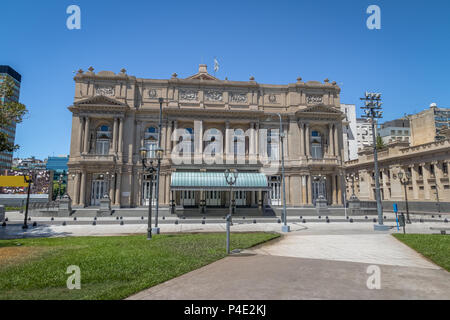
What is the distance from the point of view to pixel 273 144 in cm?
4172

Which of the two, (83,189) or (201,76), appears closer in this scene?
(83,189)

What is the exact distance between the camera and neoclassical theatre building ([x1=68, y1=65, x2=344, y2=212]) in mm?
37375

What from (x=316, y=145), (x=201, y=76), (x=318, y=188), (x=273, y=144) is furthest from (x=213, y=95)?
(x=318, y=188)

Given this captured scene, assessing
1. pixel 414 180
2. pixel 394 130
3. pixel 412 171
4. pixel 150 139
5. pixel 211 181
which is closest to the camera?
pixel 211 181

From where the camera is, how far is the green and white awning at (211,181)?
32.8 m

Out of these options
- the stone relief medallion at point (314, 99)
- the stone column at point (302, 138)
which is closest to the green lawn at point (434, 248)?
the stone column at point (302, 138)

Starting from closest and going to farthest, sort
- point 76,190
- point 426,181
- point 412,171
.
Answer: point 76,190 < point 426,181 < point 412,171

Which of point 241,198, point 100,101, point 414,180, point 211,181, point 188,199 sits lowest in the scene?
point 188,199

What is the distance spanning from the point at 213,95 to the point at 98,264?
35.5 metres

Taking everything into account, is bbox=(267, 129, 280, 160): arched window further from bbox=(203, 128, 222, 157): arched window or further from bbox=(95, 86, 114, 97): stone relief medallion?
bbox=(95, 86, 114, 97): stone relief medallion

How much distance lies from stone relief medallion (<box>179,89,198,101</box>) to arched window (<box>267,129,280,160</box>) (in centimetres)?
1318

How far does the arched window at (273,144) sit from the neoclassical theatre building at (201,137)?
16 cm

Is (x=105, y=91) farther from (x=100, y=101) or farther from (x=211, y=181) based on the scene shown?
(x=211, y=181)

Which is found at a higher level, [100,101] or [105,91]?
[105,91]
